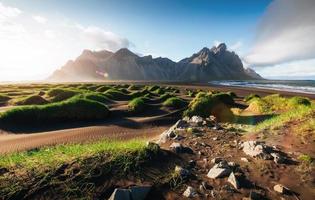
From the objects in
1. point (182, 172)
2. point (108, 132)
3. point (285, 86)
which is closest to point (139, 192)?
point (182, 172)

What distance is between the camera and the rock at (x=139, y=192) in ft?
15.1

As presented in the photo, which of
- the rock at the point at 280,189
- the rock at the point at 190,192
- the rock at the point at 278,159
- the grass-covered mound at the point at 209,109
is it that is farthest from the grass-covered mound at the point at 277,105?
the rock at the point at 190,192

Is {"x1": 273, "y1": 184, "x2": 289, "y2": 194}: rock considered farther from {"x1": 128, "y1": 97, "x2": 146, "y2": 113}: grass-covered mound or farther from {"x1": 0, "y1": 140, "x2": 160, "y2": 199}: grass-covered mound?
{"x1": 128, "y1": 97, "x2": 146, "y2": 113}: grass-covered mound

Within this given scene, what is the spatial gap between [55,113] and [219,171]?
1508 centimetres

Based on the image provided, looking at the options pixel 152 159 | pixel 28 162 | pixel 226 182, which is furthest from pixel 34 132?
pixel 226 182

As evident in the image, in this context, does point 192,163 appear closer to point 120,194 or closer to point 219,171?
point 219,171

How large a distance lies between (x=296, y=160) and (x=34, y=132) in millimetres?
14486

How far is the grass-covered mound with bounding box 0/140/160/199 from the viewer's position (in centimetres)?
449

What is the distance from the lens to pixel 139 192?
469cm

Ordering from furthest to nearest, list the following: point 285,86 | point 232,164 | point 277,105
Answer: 1. point 285,86
2. point 277,105
3. point 232,164

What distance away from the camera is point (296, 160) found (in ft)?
20.2

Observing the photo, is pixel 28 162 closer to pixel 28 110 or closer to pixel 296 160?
pixel 296 160

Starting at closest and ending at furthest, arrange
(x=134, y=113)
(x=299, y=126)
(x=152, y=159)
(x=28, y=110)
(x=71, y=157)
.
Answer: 1. (x=71, y=157)
2. (x=152, y=159)
3. (x=299, y=126)
4. (x=28, y=110)
5. (x=134, y=113)

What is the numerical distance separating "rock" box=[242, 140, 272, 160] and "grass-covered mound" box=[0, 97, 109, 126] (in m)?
14.1
